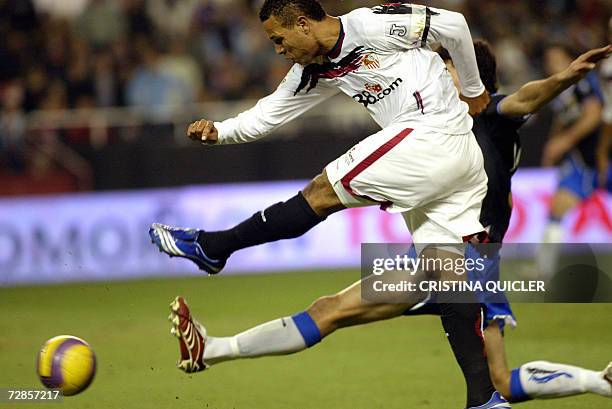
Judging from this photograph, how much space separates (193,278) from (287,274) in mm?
986

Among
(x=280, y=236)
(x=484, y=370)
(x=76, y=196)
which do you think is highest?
(x=76, y=196)

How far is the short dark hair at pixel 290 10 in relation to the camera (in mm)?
5133

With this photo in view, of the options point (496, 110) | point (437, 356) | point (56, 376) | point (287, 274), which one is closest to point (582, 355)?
point (437, 356)

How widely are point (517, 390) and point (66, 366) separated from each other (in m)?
2.22

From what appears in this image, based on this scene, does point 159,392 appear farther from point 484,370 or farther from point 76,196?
point 76,196

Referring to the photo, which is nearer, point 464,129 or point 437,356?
point 464,129

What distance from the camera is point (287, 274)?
36.6 ft

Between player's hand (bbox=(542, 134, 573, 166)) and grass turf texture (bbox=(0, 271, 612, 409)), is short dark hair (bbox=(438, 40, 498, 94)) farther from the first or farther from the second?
player's hand (bbox=(542, 134, 573, 166))

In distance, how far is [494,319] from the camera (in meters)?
5.60

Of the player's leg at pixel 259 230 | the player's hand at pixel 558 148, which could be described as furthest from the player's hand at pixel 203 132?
the player's hand at pixel 558 148

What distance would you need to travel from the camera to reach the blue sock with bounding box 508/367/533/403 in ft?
17.7

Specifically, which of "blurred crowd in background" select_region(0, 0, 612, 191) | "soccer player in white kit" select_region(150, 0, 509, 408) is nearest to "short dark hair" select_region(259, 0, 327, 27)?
"soccer player in white kit" select_region(150, 0, 509, 408)

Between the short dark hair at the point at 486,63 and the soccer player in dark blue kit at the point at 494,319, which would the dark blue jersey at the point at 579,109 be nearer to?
the short dark hair at the point at 486,63

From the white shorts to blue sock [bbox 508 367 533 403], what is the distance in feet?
2.60
